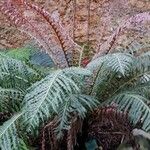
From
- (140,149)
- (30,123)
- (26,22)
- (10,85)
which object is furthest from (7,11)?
(140,149)

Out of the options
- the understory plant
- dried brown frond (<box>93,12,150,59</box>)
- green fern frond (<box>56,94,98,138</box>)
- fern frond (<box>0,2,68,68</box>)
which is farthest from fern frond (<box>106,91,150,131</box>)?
fern frond (<box>0,2,68,68</box>)

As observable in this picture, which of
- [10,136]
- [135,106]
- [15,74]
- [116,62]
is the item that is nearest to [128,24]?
[116,62]

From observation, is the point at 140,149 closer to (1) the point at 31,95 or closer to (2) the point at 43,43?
(1) the point at 31,95

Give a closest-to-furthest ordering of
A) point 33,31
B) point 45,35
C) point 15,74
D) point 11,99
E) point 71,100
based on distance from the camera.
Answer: point 71,100
point 11,99
point 15,74
point 33,31
point 45,35

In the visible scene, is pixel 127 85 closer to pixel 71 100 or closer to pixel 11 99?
pixel 71 100

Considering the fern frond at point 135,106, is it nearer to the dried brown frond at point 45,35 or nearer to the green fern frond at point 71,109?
the green fern frond at point 71,109

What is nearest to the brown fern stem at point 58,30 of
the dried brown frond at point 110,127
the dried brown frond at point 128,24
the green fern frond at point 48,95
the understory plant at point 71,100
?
the understory plant at point 71,100

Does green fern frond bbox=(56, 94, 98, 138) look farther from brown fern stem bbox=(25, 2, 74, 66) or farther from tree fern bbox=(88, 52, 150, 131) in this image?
brown fern stem bbox=(25, 2, 74, 66)
